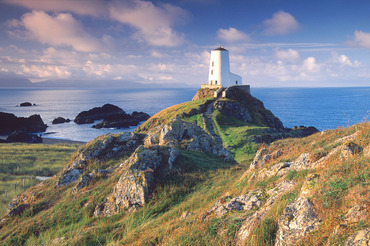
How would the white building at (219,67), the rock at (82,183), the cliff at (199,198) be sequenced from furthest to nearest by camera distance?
the white building at (219,67)
the rock at (82,183)
the cliff at (199,198)

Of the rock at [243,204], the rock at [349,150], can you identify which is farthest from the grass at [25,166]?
the rock at [349,150]

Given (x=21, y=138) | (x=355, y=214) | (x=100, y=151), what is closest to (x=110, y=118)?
(x=21, y=138)

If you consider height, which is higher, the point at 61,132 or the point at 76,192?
the point at 76,192

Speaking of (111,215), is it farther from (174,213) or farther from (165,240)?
(165,240)

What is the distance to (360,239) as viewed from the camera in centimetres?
392

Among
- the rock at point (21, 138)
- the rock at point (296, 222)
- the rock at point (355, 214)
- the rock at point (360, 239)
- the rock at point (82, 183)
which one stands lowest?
the rock at point (21, 138)

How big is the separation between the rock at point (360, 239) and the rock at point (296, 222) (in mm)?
722

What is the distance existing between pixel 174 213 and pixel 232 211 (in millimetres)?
2832

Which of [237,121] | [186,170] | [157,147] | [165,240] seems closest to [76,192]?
[157,147]

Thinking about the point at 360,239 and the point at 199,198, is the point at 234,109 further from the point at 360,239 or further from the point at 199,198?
the point at 360,239

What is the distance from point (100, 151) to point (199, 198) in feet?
39.9

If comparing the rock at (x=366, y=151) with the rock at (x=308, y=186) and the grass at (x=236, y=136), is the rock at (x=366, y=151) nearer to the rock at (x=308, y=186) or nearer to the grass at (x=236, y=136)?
the rock at (x=308, y=186)

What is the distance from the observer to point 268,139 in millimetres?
35656

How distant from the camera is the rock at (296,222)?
188 inches
